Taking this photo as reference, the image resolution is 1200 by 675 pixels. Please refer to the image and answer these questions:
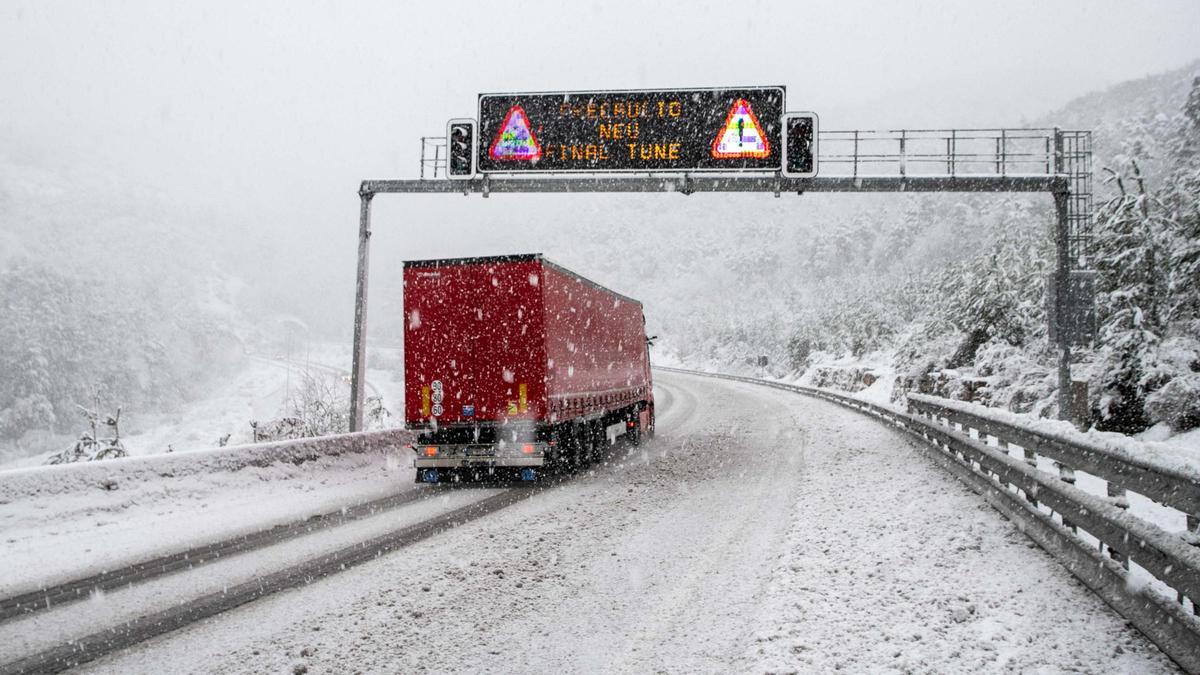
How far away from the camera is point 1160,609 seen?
3.78 m

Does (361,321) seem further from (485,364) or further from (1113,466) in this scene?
(1113,466)

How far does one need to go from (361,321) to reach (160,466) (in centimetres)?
568

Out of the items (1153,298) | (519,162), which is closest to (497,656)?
(519,162)

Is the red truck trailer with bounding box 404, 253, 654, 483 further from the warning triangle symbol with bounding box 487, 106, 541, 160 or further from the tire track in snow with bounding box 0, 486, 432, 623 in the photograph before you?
the warning triangle symbol with bounding box 487, 106, 541, 160

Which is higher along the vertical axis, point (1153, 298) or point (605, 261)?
point (605, 261)

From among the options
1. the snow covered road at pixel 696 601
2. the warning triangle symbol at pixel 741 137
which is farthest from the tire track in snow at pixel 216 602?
the warning triangle symbol at pixel 741 137

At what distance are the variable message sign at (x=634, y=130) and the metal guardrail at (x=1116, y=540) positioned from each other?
6.77 metres

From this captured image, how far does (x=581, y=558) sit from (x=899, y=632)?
2684 millimetres

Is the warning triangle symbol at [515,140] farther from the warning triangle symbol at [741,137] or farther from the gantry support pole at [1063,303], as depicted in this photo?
the gantry support pole at [1063,303]

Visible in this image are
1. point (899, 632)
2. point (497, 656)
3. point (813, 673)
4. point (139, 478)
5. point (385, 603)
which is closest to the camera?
point (813, 673)

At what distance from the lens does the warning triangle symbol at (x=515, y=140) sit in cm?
1326

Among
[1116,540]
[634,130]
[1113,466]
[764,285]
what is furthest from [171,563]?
[764,285]

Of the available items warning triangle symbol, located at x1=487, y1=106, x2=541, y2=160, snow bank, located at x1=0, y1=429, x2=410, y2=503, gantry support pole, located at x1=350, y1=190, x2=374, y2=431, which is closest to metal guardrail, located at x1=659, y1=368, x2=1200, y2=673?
warning triangle symbol, located at x1=487, y1=106, x2=541, y2=160

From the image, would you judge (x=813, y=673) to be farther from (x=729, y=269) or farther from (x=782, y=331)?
(x=729, y=269)
